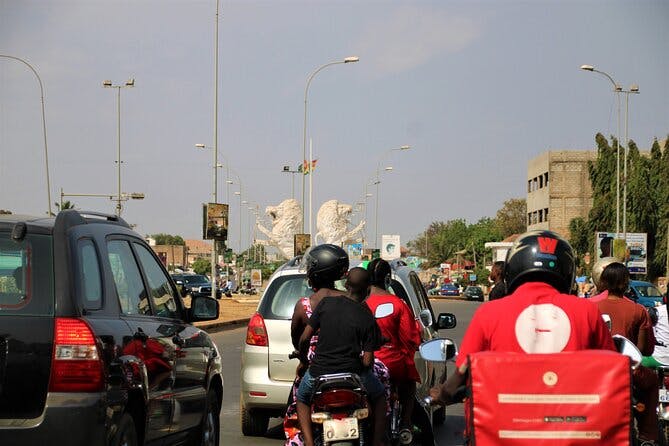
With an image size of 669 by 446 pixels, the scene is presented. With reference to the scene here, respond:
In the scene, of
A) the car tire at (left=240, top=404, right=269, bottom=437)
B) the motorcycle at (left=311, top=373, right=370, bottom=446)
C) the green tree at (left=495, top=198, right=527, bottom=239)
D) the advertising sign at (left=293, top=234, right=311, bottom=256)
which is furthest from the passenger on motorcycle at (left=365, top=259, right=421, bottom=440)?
the green tree at (left=495, top=198, right=527, bottom=239)

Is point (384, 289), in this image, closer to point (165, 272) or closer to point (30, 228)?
point (165, 272)

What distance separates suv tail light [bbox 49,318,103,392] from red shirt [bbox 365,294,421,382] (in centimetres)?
305

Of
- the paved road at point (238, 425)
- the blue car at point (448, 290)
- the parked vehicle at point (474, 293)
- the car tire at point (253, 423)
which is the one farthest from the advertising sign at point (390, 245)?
the car tire at point (253, 423)

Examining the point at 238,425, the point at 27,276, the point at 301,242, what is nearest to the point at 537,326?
the point at 27,276

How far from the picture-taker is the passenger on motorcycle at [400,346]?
26.7ft

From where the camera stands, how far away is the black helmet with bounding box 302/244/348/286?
731 centimetres

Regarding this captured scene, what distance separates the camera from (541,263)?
427 centimetres

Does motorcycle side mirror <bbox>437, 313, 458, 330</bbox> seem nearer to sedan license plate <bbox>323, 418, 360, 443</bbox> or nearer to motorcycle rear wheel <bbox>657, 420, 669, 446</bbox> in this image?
motorcycle rear wheel <bbox>657, 420, 669, 446</bbox>

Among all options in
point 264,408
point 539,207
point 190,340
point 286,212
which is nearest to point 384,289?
point 190,340

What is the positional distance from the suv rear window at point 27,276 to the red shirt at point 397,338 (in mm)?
3061

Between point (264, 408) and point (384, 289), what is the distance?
2.48 meters

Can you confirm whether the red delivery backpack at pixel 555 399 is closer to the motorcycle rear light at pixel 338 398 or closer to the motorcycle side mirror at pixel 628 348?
the motorcycle side mirror at pixel 628 348

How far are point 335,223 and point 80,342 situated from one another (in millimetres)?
114528

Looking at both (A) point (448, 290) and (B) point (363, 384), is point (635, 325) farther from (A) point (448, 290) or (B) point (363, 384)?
(A) point (448, 290)
